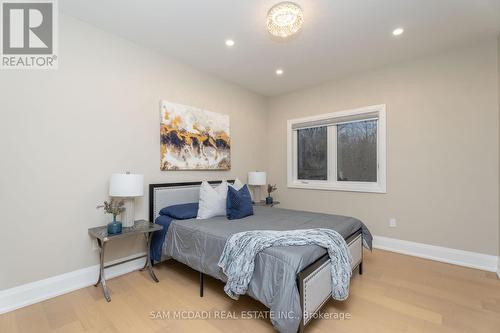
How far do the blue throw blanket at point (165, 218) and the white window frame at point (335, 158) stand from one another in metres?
2.36

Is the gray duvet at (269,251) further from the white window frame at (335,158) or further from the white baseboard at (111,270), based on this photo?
the white window frame at (335,158)

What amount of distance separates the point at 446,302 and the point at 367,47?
3.02 meters

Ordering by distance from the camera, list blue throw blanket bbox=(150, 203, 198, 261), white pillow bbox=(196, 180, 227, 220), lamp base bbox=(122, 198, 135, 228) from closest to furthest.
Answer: lamp base bbox=(122, 198, 135, 228), blue throw blanket bbox=(150, 203, 198, 261), white pillow bbox=(196, 180, 227, 220)

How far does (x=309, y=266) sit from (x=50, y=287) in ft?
8.22

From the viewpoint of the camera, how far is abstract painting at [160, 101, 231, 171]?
10.5 ft

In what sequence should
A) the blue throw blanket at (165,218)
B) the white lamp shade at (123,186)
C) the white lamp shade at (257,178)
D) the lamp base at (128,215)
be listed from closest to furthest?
the white lamp shade at (123,186)
the lamp base at (128,215)
the blue throw blanket at (165,218)
the white lamp shade at (257,178)

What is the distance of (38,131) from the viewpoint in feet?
→ 7.24

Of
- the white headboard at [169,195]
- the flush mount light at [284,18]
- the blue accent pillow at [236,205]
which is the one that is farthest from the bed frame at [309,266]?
the flush mount light at [284,18]

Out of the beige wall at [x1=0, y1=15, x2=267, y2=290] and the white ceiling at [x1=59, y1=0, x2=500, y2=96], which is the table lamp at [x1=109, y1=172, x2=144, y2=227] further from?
the white ceiling at [x1=59, y1=0, x2=500, y2=96]

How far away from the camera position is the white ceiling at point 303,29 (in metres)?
2.26

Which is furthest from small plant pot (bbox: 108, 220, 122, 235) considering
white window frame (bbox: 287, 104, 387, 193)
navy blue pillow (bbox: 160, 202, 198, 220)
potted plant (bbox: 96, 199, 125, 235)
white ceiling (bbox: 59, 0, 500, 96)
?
white window frame (bbox: 287, 104, 387, 193)

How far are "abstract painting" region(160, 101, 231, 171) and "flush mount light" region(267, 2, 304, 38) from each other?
1773 mm

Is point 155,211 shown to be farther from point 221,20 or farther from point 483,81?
point 483,81

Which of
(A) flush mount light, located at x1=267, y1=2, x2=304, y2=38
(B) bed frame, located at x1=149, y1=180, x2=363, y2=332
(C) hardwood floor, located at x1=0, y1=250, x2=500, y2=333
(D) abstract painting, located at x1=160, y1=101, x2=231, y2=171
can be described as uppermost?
(A) flush mount light, located at x1=267, y1=2, x2=304, y2=38
